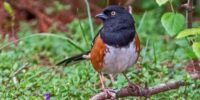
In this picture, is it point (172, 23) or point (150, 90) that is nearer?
point (172, 23)

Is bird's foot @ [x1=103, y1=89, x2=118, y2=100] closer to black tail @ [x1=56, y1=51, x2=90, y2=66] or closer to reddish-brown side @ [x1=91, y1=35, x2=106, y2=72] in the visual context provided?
reddish-brown side @ [x1=91, y1=35, x2=106, y2=72]

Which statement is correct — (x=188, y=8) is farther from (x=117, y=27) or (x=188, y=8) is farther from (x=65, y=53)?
(x=65, y=53)

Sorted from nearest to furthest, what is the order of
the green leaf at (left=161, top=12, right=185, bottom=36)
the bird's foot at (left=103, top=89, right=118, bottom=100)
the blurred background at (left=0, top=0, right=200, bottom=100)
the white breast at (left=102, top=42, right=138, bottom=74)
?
the green leaf at (left=161, top=12, right=185, bottom=36) < the bird's foot at (left=103, top=89, right=118, bottom=100) < the white breast at (left=102, top=42, right=138, bottom=74) < the blurred background at (left=0, top=0, right=200, bottom=100)

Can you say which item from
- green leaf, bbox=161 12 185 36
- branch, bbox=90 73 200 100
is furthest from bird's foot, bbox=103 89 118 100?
green leaf, bbox=161 12 185 36

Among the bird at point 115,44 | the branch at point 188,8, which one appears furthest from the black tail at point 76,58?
the branch at point 188,8

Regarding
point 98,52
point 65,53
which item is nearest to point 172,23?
point 98,52

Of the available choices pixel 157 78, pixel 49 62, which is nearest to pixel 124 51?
pixel 157 78

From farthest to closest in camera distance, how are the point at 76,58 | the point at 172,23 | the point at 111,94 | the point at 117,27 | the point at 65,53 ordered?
the point at 65,53 → the point at 76,58 → the point at 117,27 → the point at 111,94 → the point at 172,23

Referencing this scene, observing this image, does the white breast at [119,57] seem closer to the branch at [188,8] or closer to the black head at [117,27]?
the black head at [117,27]
